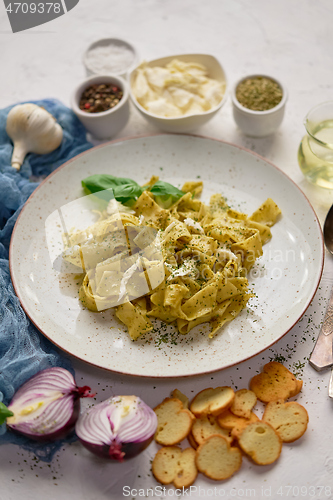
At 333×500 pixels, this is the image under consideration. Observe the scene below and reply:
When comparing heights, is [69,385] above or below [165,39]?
below

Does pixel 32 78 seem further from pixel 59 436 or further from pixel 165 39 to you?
pixel 59 436

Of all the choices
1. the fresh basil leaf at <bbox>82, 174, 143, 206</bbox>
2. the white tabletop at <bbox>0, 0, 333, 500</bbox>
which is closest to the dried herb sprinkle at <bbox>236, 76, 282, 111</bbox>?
the white tabletop at <bbox>0, 0, 333, 500</bbox>

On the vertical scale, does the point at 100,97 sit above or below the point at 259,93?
above

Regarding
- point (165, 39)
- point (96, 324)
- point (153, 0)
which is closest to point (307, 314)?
point (96, 324)

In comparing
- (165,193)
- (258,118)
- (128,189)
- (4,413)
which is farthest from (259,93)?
(4,413)

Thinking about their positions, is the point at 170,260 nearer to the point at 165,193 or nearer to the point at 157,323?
the point at 157,323

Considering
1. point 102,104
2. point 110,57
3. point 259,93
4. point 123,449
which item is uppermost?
point 110,57
